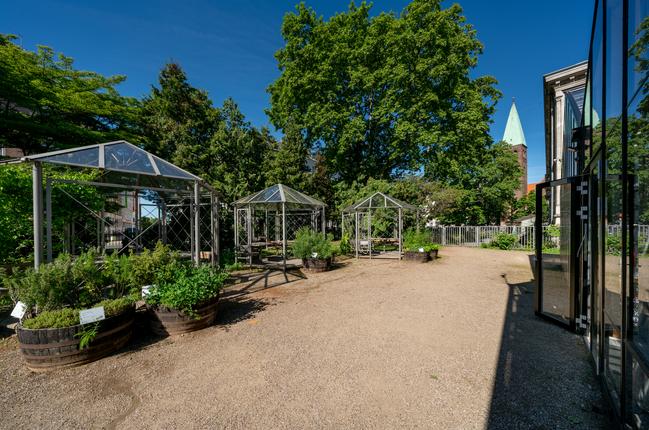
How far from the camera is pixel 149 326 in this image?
4.00 meters

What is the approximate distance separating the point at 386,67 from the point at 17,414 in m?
20.1

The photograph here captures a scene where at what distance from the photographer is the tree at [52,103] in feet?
36.6

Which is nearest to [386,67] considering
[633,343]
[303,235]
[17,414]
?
[303,235]

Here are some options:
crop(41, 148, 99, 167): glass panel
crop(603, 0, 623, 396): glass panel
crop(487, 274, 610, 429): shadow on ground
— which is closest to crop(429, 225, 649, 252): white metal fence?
crop(487, 274, 610, 429): shadow on ground

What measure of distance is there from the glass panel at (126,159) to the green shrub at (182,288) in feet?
7.28

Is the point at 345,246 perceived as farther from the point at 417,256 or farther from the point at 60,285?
the point at 60,285

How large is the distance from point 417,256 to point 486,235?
9.43 meters

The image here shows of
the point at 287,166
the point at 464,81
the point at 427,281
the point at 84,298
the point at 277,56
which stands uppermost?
the point at 277,56

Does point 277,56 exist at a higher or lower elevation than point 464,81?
higher

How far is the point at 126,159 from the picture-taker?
5172 mm

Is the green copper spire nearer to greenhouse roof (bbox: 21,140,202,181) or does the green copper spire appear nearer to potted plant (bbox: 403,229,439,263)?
potted plant (bbox: 403,229,439,263)

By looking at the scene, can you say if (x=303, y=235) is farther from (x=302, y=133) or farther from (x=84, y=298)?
(x=302, y=133)

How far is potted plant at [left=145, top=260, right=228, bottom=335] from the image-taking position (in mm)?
3941

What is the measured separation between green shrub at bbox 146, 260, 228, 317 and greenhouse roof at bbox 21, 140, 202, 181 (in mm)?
2221
